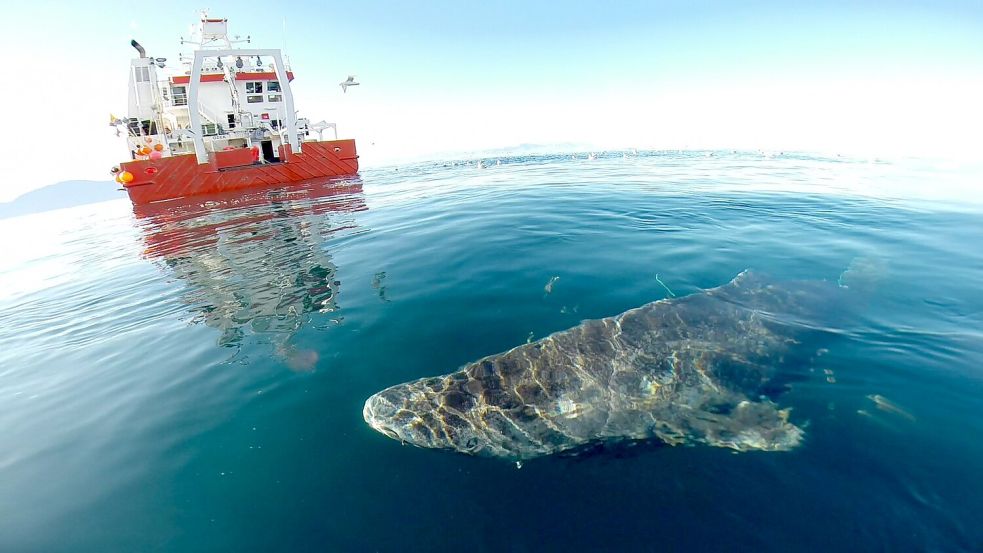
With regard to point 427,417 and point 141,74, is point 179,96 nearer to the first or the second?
point 141,74

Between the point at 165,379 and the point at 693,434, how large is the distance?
802 cm

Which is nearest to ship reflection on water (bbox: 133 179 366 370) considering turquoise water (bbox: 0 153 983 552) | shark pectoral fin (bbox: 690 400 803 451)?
turquoise water (bbox: 0 153 983 552)

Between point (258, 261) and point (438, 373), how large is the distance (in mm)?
9089

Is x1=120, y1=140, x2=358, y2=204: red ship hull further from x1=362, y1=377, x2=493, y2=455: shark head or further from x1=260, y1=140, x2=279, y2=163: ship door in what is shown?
x1=362, y1=377, x2=493, y2=455: shark head

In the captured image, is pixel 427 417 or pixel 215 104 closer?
pixel 427 417

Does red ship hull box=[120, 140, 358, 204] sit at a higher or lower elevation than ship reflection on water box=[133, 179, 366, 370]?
higher

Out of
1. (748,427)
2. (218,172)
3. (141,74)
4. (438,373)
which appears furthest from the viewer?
(141,74)

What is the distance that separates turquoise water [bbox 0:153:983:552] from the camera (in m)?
3.69

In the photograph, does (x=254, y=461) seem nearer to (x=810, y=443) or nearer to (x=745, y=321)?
(x=810, y=443)

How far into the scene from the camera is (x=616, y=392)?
17.4 feet

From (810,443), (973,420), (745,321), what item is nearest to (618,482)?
(810,443)

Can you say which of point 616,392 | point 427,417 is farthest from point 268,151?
point 616,392

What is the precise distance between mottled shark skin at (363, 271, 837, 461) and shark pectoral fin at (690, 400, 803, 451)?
1cm

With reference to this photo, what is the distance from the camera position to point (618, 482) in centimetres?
405
